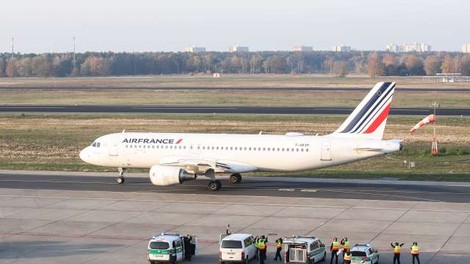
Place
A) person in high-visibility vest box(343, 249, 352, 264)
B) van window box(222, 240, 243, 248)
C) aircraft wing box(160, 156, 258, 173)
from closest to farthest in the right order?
person in high-visibility vest box(343, 249, 352, 264), van window box(222, 240, 243, 248), aircraft wing box(160, 156, 258, 173)

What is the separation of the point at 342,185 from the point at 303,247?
25.1m

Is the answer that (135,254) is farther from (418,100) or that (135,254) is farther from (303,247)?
(418,100)

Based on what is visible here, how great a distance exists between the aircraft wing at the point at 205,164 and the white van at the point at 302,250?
853 inches

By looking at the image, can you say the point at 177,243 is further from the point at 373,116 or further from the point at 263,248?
the point at 373,116

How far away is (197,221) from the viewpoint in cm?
4909

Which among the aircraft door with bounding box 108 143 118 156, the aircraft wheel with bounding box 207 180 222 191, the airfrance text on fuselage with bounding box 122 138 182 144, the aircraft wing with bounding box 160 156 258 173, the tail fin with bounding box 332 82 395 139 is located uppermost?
the tail fin with bounding box 332 82 395 139

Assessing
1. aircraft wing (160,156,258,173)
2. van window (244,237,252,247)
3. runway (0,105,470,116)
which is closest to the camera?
van window (244,237,252,247)

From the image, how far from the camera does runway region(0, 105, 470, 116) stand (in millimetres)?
120000

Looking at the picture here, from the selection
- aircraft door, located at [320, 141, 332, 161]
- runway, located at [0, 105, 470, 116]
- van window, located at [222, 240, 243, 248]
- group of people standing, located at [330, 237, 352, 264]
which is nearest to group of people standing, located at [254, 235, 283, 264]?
van window, located at [222, 240, 243, 248]

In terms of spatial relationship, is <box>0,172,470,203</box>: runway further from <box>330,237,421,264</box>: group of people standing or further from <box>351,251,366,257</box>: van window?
<box>351,251,366,257</box>: van window

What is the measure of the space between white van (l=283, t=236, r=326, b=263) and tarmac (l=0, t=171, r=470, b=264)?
1872 mm

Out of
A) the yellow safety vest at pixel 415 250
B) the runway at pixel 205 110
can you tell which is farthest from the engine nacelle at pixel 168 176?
the runway at pixel 205 110

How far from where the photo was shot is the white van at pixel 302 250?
125ft

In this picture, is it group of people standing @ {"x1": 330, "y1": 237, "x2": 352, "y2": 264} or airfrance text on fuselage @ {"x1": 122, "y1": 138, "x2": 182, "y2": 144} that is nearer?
group of people standing @ {"x1": 330, "y1": 237, "x2": 352, "y2": 264}
